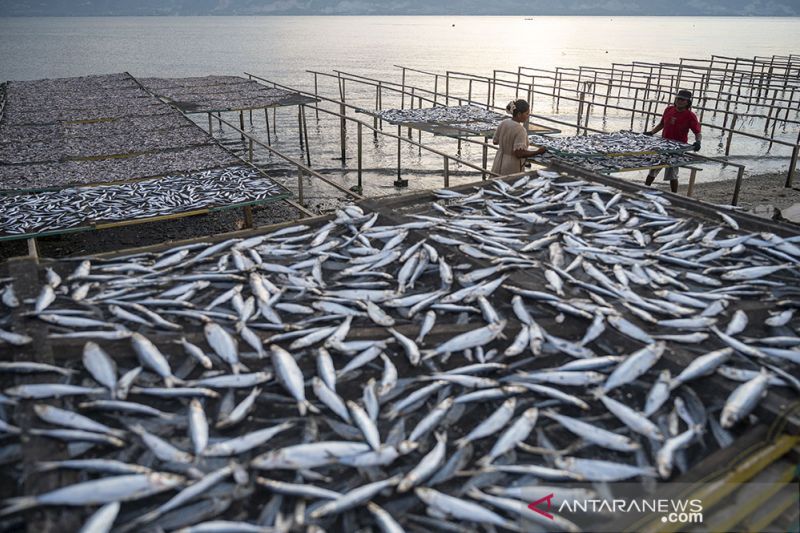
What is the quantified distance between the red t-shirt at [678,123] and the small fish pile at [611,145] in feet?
1.05

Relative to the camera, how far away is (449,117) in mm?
15844

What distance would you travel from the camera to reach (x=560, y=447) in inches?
132

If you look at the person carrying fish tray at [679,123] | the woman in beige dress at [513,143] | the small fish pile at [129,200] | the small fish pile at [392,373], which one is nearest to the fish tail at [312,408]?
the small fish pile at [392,373]

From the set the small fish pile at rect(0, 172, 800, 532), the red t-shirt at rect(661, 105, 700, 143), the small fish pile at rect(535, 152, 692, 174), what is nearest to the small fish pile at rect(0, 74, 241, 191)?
the small fish pile at rect(0, 172, 800, 532)

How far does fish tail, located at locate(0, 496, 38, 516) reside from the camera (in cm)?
280

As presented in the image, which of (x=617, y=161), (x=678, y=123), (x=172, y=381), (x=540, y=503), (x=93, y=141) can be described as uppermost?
(x=678, y=123)

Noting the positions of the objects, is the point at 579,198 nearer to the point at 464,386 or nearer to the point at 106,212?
the point at 464,386

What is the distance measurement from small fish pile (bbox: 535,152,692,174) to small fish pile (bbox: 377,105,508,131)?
447cm

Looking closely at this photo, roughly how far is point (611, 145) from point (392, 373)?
854 cm

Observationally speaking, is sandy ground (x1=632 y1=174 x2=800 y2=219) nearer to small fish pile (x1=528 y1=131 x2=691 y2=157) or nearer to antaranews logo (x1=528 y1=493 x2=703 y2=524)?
small fish pile (x1=528 y1=131 x2=691 y2=157)

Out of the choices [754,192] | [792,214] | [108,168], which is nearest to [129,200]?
[108,168]

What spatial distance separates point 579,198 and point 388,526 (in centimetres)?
619

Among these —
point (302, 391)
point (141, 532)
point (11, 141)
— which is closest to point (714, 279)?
point (302, 391)

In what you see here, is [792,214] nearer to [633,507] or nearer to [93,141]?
[633,507]
